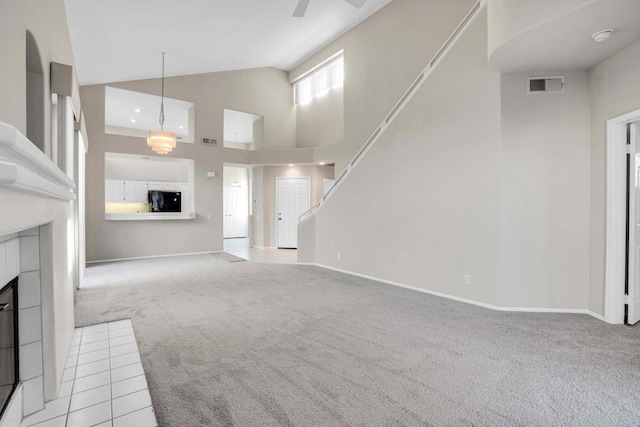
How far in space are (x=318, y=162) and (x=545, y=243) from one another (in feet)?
19.8

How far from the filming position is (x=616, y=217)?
10.8ft

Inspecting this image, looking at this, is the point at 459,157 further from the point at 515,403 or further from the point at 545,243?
the point at 515,403

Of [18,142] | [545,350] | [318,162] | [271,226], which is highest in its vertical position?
[318,162]

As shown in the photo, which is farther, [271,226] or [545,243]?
[271,226]

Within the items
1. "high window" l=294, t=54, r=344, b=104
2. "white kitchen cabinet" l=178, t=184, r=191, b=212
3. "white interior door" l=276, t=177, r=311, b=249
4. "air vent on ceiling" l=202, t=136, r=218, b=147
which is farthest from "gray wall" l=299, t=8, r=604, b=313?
"white kitchen cabinet" l=178, t=184, r=191, b=212

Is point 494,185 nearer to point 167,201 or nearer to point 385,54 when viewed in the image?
point 385,54

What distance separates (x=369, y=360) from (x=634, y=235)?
10.1 ft

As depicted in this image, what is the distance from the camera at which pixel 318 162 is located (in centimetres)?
880

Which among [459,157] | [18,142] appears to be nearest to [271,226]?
[459,157]

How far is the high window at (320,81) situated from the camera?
8.74 meters

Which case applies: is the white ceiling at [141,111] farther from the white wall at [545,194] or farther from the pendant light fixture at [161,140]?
the white wall at [545,194]

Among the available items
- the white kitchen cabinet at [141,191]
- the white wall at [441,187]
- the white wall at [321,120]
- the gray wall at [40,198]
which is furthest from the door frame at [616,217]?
the white kitchen cabinet at [141,191]

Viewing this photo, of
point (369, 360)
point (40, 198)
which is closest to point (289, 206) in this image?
point (369, 360)

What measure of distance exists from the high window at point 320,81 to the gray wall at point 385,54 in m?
0.34
